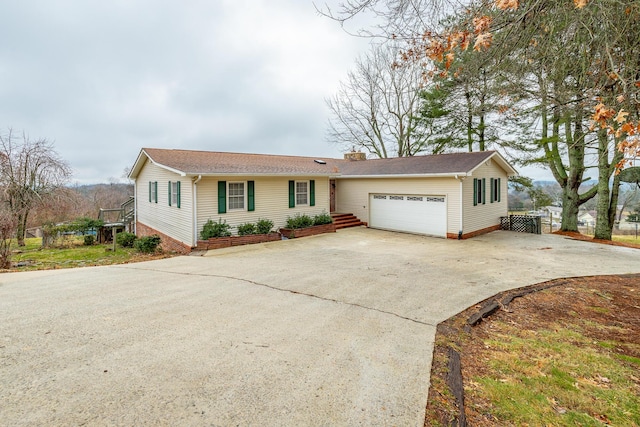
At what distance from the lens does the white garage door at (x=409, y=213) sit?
44.5 feet

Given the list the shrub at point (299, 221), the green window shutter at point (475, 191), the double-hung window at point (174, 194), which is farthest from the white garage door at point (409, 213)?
the double-hung window at point (174, 194)

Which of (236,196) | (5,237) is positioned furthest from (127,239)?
(236,196)

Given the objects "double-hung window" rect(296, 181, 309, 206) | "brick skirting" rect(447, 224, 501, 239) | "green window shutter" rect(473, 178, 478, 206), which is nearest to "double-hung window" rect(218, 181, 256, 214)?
"double-hung window" rect(296, 181, 309, 206)

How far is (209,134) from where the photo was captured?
1019 inches

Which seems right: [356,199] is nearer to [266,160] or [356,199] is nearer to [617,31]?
[266,160]

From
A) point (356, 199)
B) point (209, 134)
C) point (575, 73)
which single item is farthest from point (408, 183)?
point (209, 134)

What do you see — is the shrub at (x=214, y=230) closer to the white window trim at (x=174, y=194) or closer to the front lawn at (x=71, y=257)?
the front lawn at (x=71, y=257)

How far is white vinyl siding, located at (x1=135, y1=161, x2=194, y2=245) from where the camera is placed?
37.1ft

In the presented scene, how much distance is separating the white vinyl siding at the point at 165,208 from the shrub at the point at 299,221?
Answer: 399 cm

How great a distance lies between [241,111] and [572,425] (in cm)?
2245

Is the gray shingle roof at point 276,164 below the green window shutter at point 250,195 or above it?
above

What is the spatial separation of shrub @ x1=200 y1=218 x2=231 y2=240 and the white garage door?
25.3 ft

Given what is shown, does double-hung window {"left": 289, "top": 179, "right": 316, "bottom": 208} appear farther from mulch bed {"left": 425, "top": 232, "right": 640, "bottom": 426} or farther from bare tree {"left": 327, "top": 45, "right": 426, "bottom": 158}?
bare tree {"left": 327, "top": 45, "right": 426, "bottom": 158}

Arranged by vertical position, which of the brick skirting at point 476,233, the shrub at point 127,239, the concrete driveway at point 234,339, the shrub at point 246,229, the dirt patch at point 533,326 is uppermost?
the shrub at point 246,229
